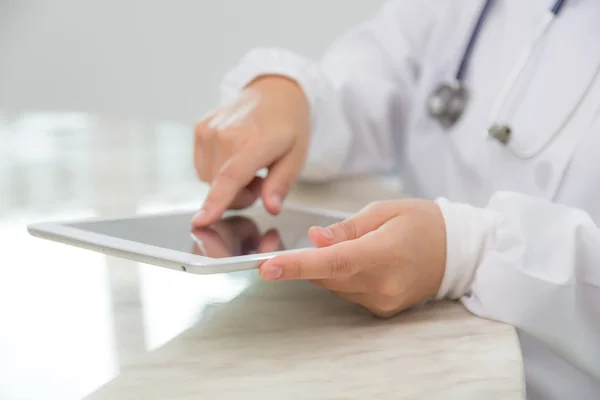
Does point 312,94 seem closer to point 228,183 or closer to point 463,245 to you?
point 228,183

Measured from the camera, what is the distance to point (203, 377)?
341mm

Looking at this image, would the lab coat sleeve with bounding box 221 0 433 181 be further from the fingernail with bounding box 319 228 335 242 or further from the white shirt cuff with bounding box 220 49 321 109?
the fingernail with bounding box 319 228 335 242

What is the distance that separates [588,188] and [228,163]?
1.01 ft

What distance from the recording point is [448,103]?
77 cm

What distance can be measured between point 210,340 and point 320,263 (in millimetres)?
77

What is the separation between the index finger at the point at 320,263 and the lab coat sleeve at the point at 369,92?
414 mm

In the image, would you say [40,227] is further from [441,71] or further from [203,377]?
[441,71]

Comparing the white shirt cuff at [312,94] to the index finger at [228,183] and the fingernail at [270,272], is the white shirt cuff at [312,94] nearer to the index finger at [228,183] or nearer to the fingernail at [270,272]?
the index finger at [228,183]

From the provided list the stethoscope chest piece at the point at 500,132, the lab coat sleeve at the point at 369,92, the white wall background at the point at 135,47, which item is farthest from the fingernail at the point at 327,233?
the white wall background at the point at 135,47

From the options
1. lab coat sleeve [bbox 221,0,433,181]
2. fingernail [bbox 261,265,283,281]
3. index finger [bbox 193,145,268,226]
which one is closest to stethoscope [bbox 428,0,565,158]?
lab coat sleeve [bbox 221,0,433,181]

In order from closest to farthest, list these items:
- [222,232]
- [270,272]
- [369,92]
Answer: [270,272] → [222,232] → [369,92]

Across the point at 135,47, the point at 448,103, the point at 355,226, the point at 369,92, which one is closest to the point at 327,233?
the point at 355,226

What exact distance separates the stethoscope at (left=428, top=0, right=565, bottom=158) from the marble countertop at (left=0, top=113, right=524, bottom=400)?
0.30m

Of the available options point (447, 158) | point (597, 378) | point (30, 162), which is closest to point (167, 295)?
point (597, 378)
